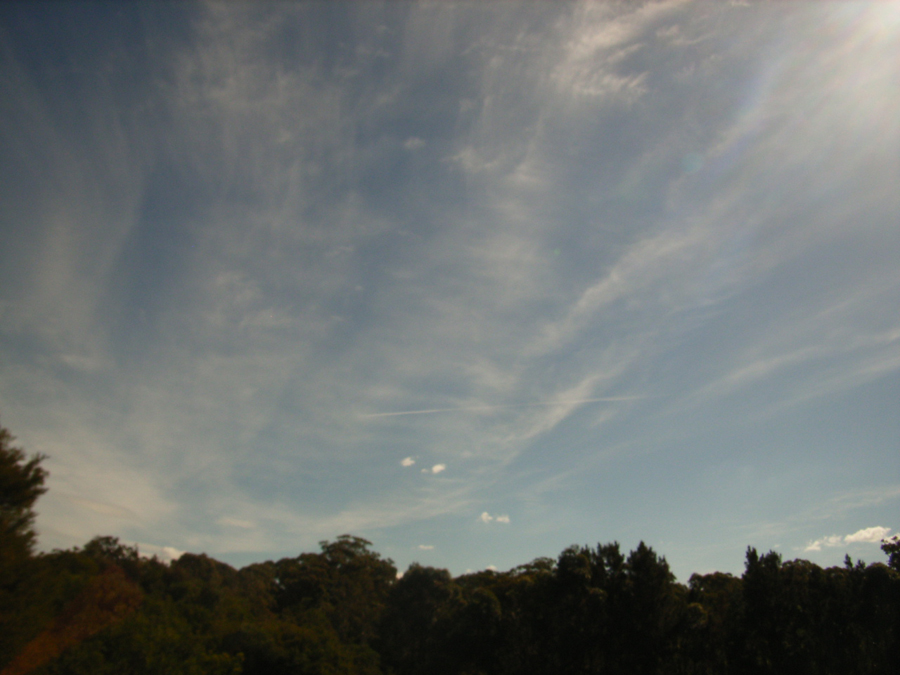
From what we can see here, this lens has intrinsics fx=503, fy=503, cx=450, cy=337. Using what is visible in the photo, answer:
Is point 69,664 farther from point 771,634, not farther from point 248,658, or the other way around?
point 771,634

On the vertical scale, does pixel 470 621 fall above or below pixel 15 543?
below

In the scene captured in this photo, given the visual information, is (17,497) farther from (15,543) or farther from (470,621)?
(470,621)

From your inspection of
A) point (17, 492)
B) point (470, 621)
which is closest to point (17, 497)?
point (17, 492)

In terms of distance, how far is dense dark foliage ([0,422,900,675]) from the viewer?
56.3 ft

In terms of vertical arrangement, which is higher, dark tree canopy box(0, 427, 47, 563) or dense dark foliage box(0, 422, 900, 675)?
dark tree canopy box(0, 427, 47, 563)

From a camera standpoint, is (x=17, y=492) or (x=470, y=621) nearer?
(x=17, y=492)

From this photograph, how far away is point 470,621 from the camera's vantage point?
1444 inches

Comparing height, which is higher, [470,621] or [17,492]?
[17,492]

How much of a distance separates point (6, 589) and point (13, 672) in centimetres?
272

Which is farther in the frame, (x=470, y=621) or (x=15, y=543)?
(x=470, y=621)

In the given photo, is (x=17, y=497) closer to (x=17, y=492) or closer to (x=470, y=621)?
(x=17, y=492)

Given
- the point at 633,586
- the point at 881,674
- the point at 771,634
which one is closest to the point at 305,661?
the point at 633,586

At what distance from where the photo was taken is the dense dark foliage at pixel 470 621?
17172mm

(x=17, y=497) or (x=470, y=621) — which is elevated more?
(x=17, y=497)
